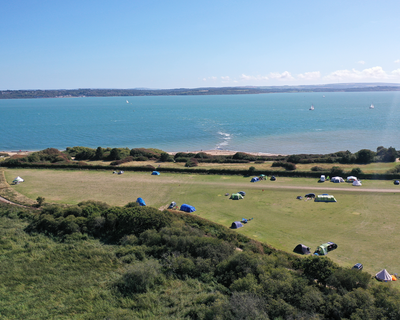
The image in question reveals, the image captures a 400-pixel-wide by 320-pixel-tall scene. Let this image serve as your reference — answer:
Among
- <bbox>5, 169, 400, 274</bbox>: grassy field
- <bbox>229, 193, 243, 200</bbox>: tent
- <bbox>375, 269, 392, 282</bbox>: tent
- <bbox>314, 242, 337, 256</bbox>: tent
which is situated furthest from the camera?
<bbox>229, 193, 243, 200</bbox>: tent

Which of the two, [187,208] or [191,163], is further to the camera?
[191,163]

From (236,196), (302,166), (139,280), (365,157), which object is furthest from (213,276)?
(365,157)

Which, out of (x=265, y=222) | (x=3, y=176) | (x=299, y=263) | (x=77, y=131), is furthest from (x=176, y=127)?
(x=299, y=263)

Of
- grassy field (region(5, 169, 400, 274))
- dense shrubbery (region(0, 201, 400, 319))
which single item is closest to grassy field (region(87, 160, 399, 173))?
grassy field (region(5, 169, 400, 274))

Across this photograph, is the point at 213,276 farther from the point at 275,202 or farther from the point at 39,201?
the point at 39,201

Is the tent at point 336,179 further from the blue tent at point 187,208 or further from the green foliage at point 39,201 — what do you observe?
the green foliage at point 39,201

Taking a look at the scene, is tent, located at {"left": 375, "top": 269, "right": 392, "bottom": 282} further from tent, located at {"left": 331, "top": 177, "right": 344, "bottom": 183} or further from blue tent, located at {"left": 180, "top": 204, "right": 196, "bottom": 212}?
tent, located at {"left": 331, "top": 177, "right": 344, "bottom": 183}
